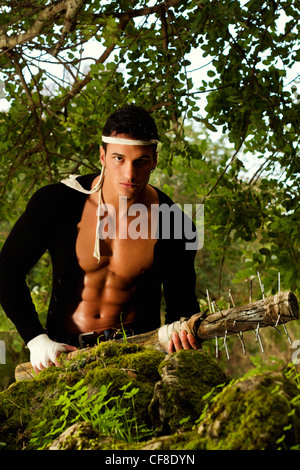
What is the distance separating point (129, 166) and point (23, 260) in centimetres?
91

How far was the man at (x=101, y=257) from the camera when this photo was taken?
3787 mm

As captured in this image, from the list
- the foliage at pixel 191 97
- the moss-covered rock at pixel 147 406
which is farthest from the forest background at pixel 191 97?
the moss-covered rock at pixel 147 406

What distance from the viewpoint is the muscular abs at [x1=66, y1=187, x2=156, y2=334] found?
3854mm

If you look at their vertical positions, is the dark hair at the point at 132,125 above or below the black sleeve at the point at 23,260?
above

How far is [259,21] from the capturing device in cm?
446

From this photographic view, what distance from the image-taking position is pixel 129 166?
141 inches

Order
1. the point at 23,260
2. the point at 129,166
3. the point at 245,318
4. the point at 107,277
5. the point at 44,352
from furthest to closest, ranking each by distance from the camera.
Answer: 1. the point at 107,277
2. the point at 23,260
3. the point at 129,166
4. the point at 44,352
5. the point at 245,318

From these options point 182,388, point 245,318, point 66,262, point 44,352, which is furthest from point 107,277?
point 182,388

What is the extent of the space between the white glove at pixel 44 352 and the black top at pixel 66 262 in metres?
0.38

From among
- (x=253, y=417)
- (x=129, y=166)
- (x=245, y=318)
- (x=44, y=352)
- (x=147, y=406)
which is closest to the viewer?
(x=253, y=417)

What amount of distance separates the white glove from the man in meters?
0.32

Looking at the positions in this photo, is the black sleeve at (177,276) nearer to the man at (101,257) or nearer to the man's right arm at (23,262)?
the man at (101,257)

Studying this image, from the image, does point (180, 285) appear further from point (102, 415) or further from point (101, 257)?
point (102, 415)

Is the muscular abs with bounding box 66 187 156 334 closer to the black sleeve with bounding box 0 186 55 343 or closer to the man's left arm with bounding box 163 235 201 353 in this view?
the man's left arm with bounding box 163 235 201 353
